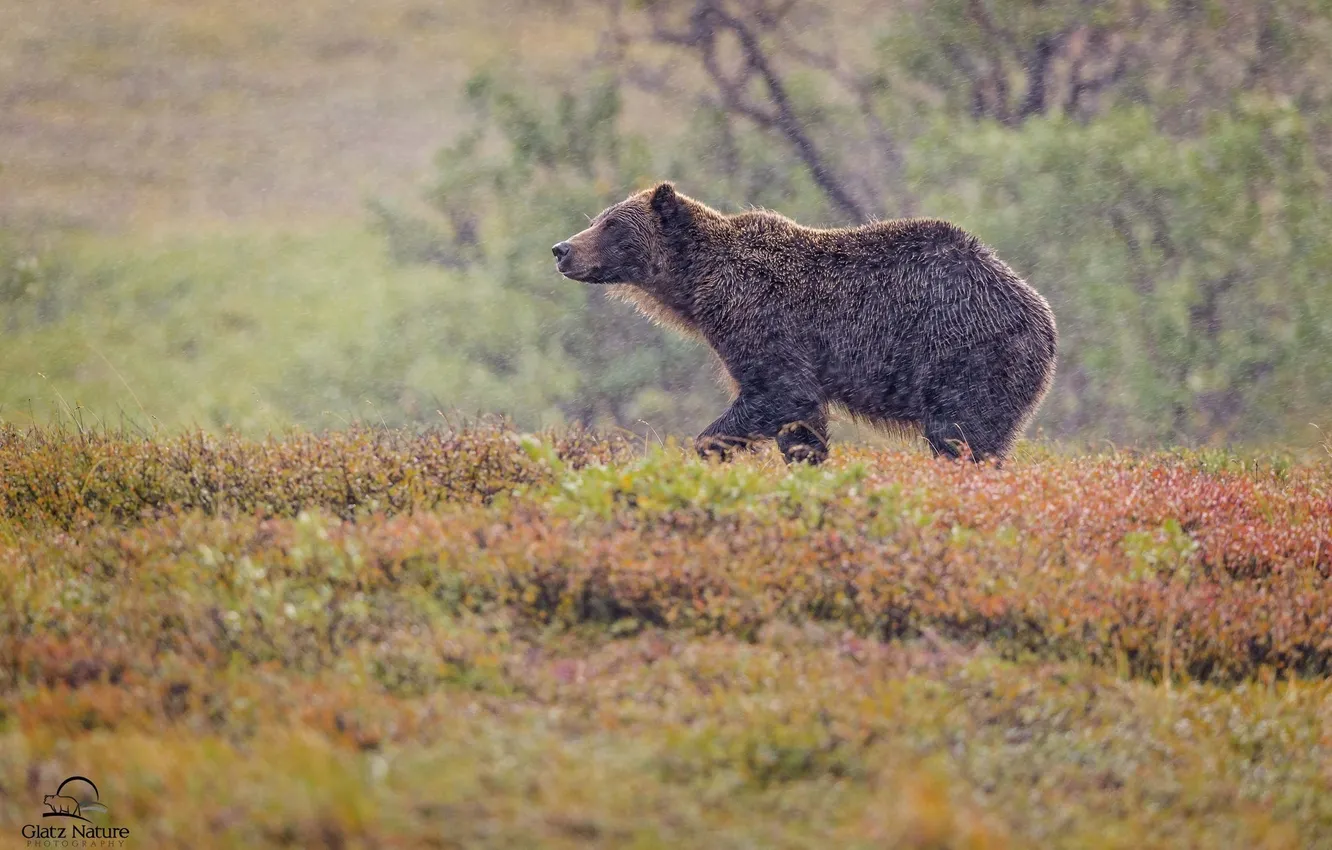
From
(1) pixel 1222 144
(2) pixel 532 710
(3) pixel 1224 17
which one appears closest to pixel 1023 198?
(1) pixel 1222 144

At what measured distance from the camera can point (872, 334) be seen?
379 inches

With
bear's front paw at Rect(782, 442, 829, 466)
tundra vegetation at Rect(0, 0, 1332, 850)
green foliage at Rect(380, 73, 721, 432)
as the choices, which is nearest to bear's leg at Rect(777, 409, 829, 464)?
bear's front paw at Rect(782, 442, 829, 466)

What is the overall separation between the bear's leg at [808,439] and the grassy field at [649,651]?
126 cm

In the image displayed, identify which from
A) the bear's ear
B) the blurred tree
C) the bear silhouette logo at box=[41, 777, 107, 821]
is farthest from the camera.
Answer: the blurred tree

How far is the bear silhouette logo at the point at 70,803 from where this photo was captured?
427 cm

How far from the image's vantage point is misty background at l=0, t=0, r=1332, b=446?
21000 millimetres

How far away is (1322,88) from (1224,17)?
227 centimetres

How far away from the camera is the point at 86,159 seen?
38.1 m

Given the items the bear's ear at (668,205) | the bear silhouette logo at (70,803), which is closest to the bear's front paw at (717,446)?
the bear's ear at (668,205)

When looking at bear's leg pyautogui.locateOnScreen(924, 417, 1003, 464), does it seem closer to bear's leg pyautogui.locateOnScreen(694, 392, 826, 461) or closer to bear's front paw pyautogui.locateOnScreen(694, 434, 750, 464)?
bear's leg pyautogui.locateOnScreen(694, 392, 826, 461)

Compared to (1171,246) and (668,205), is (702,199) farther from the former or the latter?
(668,205)

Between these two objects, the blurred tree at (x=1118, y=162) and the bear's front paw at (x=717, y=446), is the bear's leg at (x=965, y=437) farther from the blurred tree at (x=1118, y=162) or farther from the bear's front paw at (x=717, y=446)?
the blurred tree at (x=1118, y=162)

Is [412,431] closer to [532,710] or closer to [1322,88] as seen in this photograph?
[532,710]

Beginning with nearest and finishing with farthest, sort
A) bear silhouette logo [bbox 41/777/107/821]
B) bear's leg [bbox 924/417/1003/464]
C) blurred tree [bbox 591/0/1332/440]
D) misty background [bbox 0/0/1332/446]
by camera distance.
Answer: bear silhouette logo [bbox 41/777/107/821] < bear's leg [bbox 924/417/1003/464] < blurred tree [bbox 591/0/1332/440] < misty background [bbox 0/0/1332/446]
